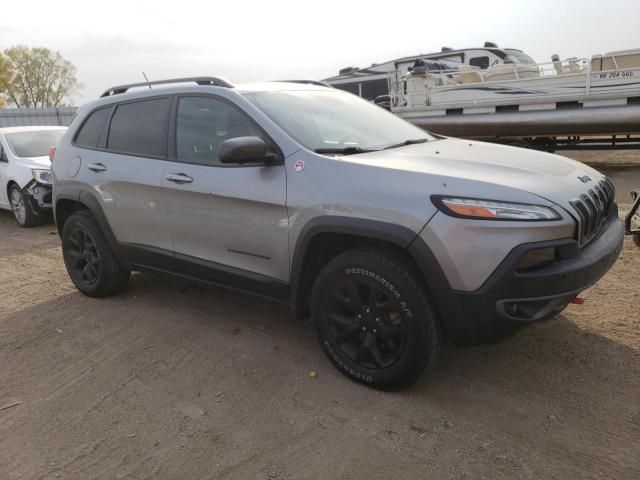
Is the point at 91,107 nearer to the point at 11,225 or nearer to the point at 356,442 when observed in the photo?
the point at 356,442

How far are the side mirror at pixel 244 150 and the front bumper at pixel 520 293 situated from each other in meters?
1.36

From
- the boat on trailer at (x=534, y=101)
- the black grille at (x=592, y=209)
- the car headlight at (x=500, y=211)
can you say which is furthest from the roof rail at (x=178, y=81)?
the boat on trailer at (x=534, y=101)

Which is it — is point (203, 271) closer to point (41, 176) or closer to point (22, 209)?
point (41, 176)

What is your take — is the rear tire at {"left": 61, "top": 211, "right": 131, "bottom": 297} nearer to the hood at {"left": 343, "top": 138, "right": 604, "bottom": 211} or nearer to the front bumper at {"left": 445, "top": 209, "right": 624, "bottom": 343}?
the hood at {"left": 343, "top": 138, "right": 604, "bottom": 211}

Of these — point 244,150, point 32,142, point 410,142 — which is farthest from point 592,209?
point 32,142

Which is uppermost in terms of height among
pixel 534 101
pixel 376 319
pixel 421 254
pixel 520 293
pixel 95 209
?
pixel 534 101

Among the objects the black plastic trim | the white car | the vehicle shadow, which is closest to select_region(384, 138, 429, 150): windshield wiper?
the black plastic trim

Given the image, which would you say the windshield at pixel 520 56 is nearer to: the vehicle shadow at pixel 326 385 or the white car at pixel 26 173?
the white car at pixel 26 173

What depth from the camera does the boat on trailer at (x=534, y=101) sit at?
965 centimetres

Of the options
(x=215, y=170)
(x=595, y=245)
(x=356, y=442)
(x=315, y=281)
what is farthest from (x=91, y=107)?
(x=595, y=245)

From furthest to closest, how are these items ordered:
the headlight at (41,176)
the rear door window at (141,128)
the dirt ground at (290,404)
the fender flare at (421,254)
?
the headlight at (41,176), the rear door window at (141,128), the fender flare at (421,254), the dirt ground at (290,404)

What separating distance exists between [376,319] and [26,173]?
23.5ft

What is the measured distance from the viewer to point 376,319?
116 inches

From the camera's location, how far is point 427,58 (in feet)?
52.1
